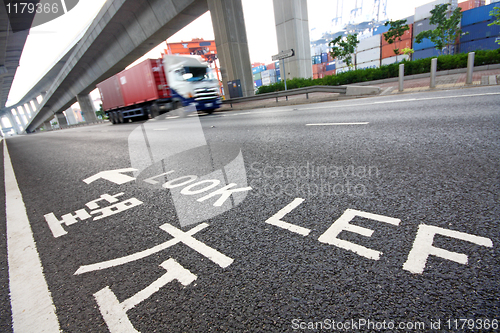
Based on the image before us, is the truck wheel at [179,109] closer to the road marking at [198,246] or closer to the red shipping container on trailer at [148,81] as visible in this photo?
the red shipping container on trailer at [148,81]

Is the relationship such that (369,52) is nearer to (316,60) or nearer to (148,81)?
(316,60)

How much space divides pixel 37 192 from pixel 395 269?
16.2 feet

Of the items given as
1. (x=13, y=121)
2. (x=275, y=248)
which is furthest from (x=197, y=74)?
(x=13, y=121)

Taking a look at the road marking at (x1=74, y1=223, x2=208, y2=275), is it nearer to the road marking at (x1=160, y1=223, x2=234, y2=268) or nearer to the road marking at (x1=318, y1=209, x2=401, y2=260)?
the road marking at (x1=160, y1=223, x2=234, y2=268)

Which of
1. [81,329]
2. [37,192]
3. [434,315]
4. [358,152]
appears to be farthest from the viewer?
[37,192]

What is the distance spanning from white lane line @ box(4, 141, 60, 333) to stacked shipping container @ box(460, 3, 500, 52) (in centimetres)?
4959

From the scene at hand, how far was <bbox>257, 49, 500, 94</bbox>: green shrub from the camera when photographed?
598 inches

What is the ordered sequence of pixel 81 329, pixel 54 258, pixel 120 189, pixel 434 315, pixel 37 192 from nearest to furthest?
pixel 434 315
pixel 81 329
pixel 54 258
pixel 120 189
pixel 37 192

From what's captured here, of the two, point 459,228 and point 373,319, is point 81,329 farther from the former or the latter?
point 459,228

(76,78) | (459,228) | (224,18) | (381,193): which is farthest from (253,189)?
(76,78)

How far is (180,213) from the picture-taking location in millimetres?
2465

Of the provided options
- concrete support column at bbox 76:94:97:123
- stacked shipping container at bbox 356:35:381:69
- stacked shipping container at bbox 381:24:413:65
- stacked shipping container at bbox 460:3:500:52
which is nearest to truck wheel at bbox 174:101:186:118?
concrete support column at bbox 76:94:97:123

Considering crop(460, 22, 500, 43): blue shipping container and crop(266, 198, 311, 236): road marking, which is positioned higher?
crop(460, 22, 500, 43): blue shipping container

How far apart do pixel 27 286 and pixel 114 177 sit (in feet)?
8.60
